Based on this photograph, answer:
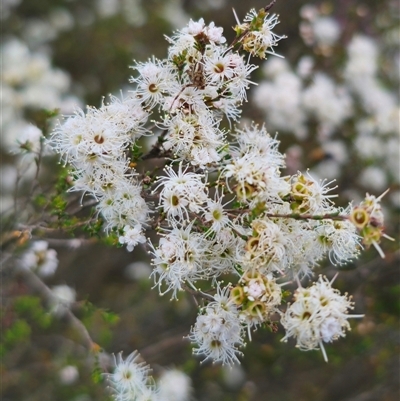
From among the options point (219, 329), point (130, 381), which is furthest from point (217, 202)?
point (130, 381)

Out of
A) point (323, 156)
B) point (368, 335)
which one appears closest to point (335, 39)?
point (323, 156)

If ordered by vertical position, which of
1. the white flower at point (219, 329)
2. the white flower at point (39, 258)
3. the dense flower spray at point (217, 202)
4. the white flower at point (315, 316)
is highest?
the white flower at point (39, 258)

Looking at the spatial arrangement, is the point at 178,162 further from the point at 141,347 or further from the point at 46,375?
the point at 46,375

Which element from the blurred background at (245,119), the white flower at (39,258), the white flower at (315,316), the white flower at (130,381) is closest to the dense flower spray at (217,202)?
→ the white flower at (315,316)

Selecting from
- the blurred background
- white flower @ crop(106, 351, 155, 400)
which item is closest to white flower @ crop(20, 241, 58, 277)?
the blurred background

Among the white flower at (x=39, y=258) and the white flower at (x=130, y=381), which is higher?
the white flower at (x=39, y=258)

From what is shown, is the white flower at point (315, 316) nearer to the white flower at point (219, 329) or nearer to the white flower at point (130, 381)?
the white flower at point (219, 329)

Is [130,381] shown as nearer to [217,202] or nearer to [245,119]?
[217,202]

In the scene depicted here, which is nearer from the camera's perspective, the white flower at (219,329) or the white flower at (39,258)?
the white flower at (219,329)
